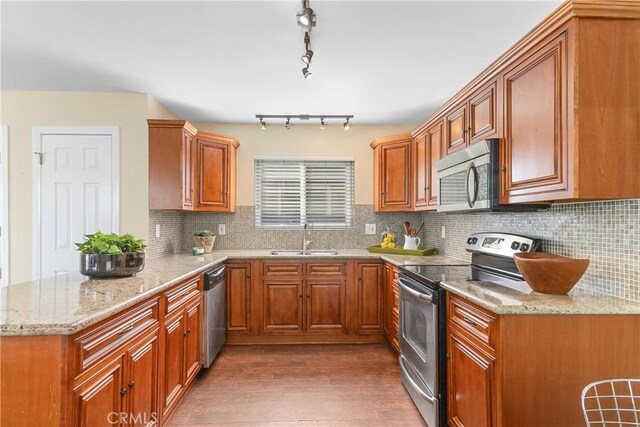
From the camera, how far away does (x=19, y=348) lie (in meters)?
1.06

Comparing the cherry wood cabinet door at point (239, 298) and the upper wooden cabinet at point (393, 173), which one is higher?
the upper wooden cabinet at point (393, 173)

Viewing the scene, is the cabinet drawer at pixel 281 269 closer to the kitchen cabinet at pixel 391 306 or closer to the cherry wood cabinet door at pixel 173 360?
the kitchen cabinet at pixel 391 306

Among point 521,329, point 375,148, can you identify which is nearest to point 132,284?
point 521,329

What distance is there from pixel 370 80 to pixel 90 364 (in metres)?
2.54

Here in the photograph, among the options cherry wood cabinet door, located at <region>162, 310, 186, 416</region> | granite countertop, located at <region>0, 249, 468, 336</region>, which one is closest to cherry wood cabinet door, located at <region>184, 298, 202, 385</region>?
cherry wood cabinet door, located at <region>162, 310, 186, 416</region>

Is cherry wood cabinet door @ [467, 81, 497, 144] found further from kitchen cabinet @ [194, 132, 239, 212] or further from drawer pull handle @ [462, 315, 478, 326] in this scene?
kitchen cabinet @ [194, 132, 239, 212]

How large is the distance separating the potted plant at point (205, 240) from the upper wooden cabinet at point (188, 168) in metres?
0.29

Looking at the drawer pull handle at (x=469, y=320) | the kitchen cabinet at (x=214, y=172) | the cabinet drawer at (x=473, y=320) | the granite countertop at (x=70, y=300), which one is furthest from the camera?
the kitchen cabinet at (x=214, y=172)

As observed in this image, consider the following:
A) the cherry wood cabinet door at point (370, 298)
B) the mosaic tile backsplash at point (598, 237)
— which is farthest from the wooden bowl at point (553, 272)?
the cherry wood cabinet door at point (370, 298)

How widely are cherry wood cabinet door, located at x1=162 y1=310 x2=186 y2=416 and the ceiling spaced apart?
1.78m

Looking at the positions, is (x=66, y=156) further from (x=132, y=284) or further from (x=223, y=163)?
(x=132, y=284)

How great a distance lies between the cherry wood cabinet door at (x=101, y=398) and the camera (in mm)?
1113

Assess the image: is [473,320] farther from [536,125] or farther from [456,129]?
[456,129]

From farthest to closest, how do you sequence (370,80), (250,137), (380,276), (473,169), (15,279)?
(250,137)
(380,276)
(15,279)
(370,80)
(473,169)
